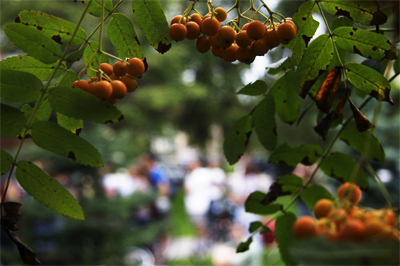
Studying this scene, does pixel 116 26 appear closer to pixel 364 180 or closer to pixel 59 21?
pixel 59 21

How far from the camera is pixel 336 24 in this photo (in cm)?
65

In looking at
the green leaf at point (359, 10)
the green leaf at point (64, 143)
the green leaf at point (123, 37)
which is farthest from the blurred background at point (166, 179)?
the green leaf at point (64, 143)

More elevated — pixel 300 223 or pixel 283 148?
pixel 283 148

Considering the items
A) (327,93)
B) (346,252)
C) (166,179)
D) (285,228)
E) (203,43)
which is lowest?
(346,252)

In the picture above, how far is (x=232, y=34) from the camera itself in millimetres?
559

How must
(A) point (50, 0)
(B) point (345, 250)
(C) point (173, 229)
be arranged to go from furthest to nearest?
1. (A) point (50, 0)
2. (C) point (173, 229)
3. (B) point (345, 250)

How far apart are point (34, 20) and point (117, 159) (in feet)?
9.72

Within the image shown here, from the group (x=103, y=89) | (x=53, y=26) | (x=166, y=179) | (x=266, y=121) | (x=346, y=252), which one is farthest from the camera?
(x=166, y=179)

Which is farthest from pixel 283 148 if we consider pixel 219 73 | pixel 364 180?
pixel 219 73

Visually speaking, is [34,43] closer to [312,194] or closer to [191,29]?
[191,29]

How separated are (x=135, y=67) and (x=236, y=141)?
0.22 metres

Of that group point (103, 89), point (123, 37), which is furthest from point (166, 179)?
point (103, 89)

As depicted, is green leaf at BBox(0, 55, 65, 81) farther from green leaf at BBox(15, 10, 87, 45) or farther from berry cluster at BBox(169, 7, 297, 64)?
berry cluster at BBox(169, 7, 297, 64)

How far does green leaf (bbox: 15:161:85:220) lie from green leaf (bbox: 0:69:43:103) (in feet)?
0.26
